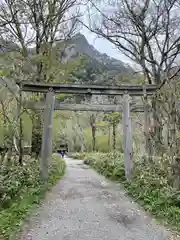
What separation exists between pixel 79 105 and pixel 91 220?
5.59m

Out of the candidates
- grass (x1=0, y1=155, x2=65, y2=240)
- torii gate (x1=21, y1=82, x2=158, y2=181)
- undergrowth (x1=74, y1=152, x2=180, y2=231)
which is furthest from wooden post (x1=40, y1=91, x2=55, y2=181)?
undergrowth (x1=74, y1=152, x2=180, y2=231)

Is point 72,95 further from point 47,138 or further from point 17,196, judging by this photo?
point 17,196

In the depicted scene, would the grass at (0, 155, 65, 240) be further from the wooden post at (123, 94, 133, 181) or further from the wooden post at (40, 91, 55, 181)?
the wooden post at (123, 94, 133, 181)

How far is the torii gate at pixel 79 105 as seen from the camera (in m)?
10.5

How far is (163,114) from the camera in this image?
873 cm

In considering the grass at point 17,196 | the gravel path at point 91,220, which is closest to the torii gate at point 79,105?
the grass at point 17,196

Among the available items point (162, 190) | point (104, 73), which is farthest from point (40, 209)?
point (104, 73)

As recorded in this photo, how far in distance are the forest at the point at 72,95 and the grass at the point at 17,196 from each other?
0.06 ft

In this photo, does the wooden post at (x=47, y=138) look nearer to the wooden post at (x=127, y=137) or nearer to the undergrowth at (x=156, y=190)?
the wooden post at (x=127, y=137)

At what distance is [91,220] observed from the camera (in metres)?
6.20

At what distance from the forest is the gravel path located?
356mm

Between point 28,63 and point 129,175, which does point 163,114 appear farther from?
point 28,63

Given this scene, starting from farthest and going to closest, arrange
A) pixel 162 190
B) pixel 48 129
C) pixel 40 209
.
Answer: pixel 48 129, pixel 162 190, pixel 40 209

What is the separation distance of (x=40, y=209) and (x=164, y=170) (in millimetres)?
4054
